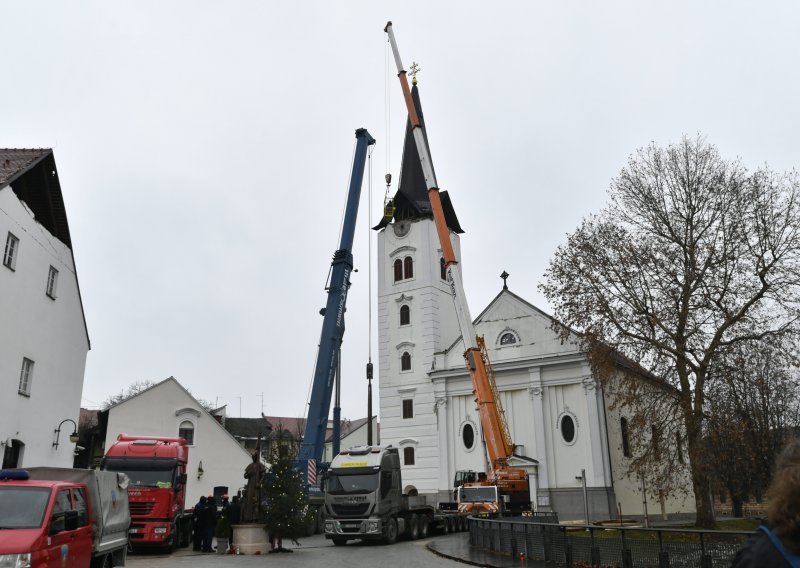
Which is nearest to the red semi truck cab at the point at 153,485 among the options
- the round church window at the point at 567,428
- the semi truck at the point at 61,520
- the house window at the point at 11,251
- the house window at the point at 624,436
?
the semi truck at the point at 61,520

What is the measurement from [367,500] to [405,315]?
24405 millimetres

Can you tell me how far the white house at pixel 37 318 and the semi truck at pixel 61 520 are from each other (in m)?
10.5

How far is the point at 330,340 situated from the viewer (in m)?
28.1

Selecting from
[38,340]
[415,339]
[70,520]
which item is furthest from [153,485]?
[415,339]

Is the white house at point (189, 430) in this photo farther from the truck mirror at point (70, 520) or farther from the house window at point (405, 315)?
the truck mirror at point (70, 520)

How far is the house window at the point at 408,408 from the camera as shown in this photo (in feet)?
144

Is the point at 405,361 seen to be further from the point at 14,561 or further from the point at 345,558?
the point at 14,561

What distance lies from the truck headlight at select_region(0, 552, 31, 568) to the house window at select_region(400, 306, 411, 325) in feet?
125

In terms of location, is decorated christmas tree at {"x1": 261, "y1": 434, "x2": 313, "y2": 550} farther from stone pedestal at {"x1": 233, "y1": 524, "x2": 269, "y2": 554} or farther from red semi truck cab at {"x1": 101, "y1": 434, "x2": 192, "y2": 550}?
red semi truck cab at {"x1": 101, "y1": 434, "x2": 192, "y2": 550}

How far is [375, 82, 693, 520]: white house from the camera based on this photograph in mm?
36812

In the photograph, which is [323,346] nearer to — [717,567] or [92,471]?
[92,471]

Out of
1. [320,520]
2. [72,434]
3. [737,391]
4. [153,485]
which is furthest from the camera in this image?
[320,520]

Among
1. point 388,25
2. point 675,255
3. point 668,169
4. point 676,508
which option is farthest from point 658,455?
point 388,25

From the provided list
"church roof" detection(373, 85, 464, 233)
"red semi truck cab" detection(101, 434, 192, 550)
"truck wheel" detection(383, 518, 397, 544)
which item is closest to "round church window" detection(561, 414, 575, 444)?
"church roof" detection(373, 85, 464, 233)
